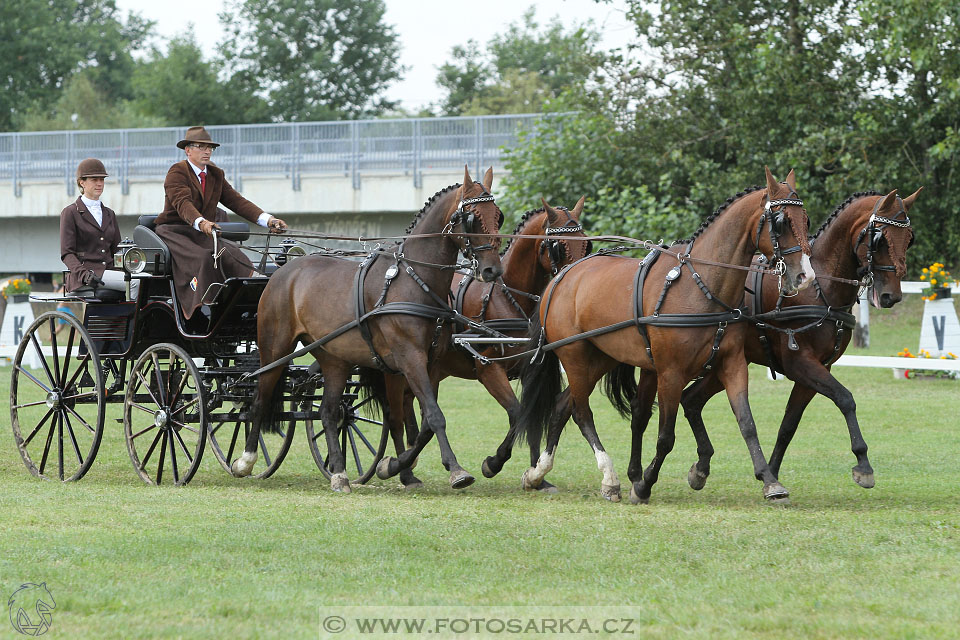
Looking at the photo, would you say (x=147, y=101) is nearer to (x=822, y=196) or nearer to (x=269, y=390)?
(x=822, y=196)

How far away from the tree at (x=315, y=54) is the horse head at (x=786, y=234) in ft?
157

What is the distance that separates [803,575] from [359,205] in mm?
23814

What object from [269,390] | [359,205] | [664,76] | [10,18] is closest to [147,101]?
[10,18]

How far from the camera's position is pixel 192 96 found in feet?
174

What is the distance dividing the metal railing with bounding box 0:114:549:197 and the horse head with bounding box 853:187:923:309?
18531mm

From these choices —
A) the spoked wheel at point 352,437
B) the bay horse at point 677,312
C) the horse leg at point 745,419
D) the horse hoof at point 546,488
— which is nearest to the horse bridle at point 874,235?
the bay horse at point 677,312

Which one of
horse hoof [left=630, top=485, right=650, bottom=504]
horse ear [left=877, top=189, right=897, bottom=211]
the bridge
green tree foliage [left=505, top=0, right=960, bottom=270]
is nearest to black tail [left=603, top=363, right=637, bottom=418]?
horse hoof [left=630, top=485, right=650, bottom=504]

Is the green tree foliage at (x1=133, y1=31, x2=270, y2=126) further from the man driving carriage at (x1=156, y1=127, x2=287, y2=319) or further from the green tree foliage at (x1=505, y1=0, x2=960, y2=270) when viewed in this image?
the man driving carriage at (x1=156, y1=127, x2=287, y2=319)

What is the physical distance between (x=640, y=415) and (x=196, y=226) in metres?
3.62

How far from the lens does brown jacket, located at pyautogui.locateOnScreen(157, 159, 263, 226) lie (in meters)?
9.59

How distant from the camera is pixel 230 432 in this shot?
1456cm

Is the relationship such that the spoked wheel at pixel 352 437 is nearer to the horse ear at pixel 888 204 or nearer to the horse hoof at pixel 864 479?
the horse hoof at pixel 864 479

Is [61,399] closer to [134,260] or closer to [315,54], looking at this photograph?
[134,260]

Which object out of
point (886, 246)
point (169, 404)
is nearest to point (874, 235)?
point (886, 246)
